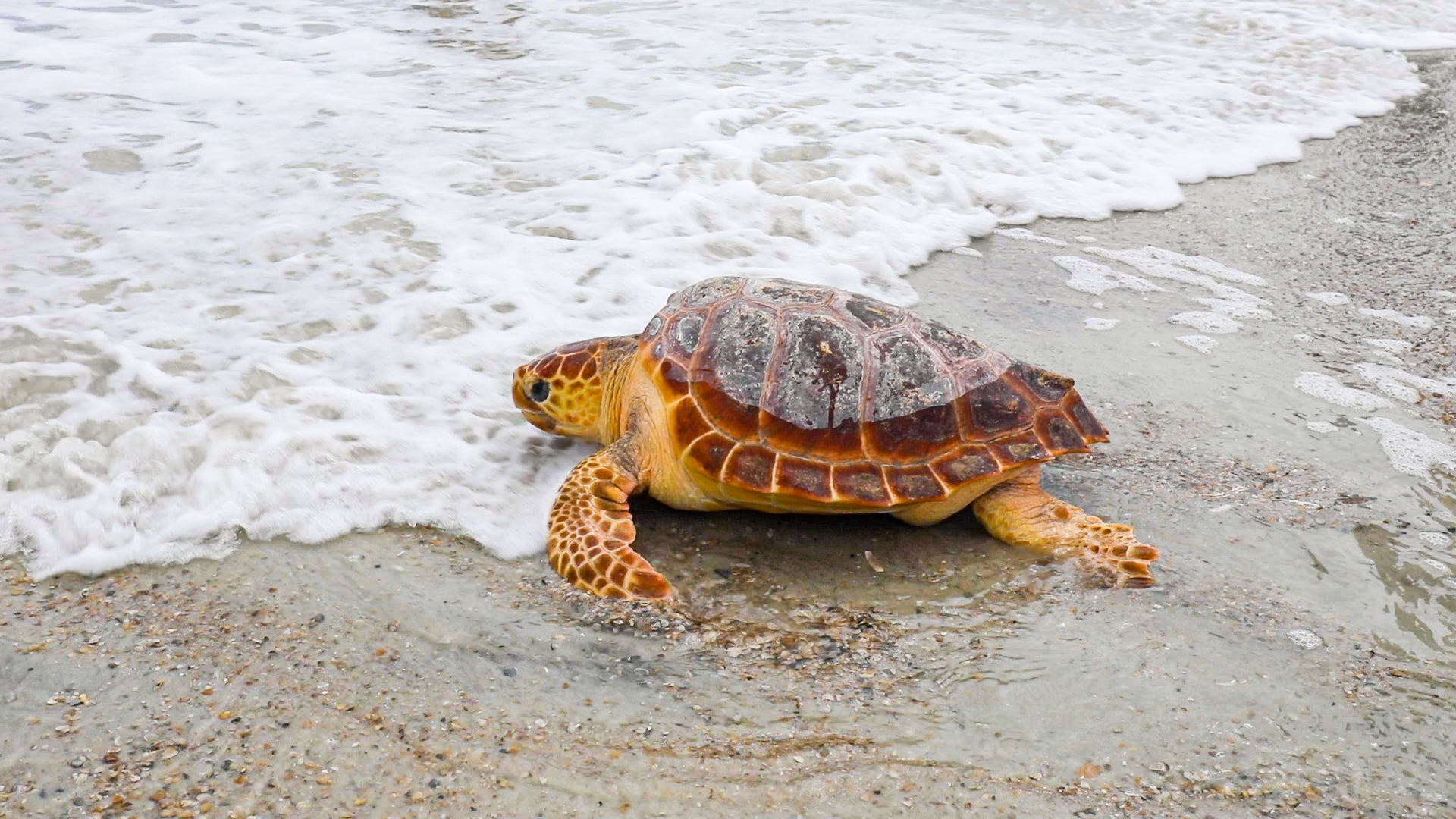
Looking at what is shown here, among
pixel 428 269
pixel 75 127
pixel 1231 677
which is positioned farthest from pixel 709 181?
pixel 1231 677

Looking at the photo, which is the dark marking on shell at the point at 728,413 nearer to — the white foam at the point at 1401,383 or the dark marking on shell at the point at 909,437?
the dark marking on shell at the point at 909,437

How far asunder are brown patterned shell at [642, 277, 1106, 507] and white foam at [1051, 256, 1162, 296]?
189 centimetres

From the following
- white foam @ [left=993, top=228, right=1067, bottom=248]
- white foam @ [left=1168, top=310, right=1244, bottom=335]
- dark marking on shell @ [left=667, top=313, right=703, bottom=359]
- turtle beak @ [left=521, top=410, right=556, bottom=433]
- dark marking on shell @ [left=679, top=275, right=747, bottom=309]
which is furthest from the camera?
white foam @ [left=993, top=228, right=1067, bottom=248]

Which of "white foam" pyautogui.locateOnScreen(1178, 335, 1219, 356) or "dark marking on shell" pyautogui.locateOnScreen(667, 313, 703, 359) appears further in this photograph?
"white foam" pyautogui.locateOnScreen(1178, 335, 1219, 356)

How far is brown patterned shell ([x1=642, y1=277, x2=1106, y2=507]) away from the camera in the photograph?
3059 millimetres

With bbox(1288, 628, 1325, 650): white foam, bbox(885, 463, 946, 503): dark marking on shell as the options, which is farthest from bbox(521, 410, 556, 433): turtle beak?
bbox(1288, 628, 1325, 650): white foam

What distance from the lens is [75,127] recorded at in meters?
5.84

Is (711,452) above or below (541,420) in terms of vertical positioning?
above

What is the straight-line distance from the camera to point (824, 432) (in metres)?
3.08

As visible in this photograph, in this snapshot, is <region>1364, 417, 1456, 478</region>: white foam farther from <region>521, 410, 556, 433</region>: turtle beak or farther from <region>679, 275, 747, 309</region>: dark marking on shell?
<region>521, 410, 556, 433</region>: turtle beak

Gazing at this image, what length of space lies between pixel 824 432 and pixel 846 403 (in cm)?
11

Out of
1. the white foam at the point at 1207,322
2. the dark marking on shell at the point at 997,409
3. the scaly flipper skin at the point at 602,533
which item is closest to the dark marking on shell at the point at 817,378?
the dark marking on shell at the point at 997,409

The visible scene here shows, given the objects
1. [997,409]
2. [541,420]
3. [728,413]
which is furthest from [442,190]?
[997,409]

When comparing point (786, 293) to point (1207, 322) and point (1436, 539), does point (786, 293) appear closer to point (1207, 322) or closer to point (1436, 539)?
point (1436, 539)
